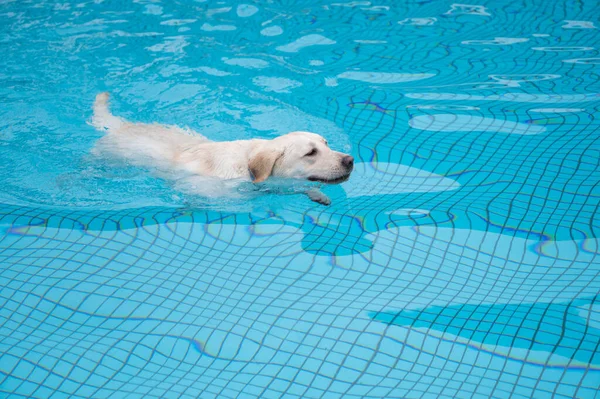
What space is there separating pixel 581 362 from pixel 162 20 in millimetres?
6975

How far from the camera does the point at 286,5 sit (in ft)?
28.1

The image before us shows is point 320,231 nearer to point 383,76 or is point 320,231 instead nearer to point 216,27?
point 383,76

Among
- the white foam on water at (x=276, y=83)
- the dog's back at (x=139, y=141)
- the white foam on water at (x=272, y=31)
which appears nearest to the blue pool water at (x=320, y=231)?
the white foam on water at (x=276, y=83)

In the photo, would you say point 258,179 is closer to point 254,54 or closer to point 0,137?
point 0,137

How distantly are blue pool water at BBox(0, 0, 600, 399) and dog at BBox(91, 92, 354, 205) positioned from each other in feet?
0.53

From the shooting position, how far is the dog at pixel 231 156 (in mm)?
4211

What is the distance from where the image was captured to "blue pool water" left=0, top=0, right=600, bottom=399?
3.07 meters

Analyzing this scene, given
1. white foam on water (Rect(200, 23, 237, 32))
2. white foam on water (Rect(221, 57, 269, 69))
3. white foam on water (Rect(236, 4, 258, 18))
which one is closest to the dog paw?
white foam on water (Rect(221, 57, 269, 69))

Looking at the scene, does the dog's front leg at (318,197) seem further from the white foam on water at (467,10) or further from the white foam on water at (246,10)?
the white foam on water at (467,10)

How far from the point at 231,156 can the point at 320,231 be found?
0.94m

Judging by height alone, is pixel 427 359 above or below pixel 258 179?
below

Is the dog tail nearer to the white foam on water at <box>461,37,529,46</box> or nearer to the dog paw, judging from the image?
the dog paw

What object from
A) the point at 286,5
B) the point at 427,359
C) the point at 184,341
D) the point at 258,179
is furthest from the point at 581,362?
the point at 286,5

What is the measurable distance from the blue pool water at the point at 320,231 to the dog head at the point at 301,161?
0.95 feet
